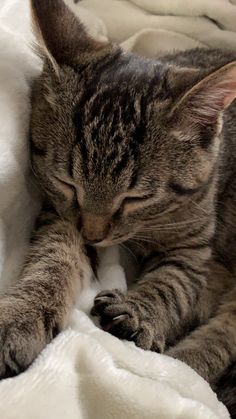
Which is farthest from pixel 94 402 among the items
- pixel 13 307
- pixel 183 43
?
pixel 183 43

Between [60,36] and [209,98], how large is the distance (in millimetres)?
352

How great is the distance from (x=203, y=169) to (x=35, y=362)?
57 cm

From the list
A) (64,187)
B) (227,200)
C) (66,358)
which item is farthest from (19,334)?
(227,200)

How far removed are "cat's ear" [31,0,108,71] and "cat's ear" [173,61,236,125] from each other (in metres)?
0.26

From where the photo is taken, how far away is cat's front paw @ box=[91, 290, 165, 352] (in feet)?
3.87

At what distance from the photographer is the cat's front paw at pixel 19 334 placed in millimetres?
1002

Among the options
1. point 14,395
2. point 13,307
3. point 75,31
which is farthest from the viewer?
point 75,31

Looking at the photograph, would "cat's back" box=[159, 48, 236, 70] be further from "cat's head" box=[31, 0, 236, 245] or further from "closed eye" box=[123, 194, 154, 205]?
"closed eye" box=[123, 194, 154, 205]

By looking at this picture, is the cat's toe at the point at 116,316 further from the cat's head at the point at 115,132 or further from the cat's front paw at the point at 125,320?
the cat's head at the point at 115,132

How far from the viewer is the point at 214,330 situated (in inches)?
57.2

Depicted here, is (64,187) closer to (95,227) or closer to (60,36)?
(95,227)

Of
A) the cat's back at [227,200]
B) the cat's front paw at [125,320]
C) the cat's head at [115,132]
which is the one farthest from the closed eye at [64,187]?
the cat's back at [227,200]

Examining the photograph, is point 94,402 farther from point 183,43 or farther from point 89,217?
point 183,43

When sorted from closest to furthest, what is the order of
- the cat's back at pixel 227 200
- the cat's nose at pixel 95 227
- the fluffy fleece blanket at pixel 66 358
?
the fluffy fleece blanket at pixel 66 358 → the cat's nose at pixel 95 227 → the cat's back at pixel 227 200
